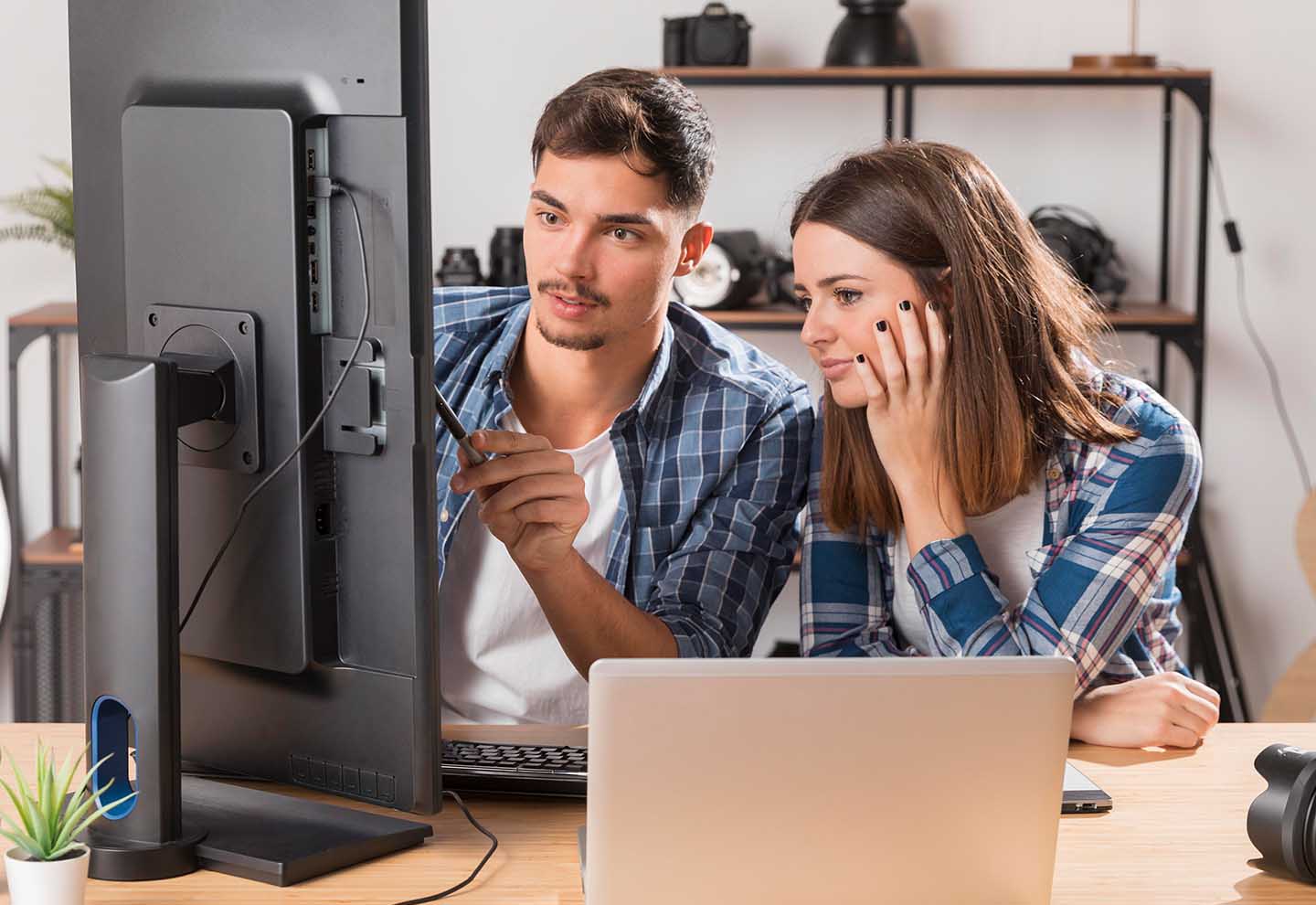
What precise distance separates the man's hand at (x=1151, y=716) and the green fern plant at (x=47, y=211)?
228cm

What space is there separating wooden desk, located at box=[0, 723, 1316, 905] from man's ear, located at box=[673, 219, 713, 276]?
0.86m

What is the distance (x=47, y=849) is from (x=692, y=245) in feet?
3.89

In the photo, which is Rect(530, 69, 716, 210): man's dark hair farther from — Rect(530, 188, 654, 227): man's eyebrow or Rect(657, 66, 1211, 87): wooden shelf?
Rect(657, 66, 1211, 87): wooden shelf

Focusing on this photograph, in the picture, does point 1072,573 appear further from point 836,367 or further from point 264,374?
point 264,374

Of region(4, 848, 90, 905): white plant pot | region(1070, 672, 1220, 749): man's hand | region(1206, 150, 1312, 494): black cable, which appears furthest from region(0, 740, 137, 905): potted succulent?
region(1206, 150, 1312, 494): black cable

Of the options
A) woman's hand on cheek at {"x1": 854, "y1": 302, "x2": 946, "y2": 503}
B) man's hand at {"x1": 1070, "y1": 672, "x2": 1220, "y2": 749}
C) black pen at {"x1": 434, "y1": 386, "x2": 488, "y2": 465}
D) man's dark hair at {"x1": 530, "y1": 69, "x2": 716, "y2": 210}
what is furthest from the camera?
man's dark hair at {"x1": 530, "y1": 69, "x2": 716, "y2": 210}

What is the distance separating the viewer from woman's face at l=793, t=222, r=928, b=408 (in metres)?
1.62

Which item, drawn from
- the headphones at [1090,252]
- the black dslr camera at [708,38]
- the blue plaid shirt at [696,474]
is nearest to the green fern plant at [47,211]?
the black dslr camera at [708,38]

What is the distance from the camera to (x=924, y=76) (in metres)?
2.87

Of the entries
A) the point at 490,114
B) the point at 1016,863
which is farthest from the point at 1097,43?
the point at 1016,863

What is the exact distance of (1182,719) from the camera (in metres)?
1.36

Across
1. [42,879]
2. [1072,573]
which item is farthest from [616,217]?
[42,879]

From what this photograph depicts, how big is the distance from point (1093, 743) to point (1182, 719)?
0.09 meters

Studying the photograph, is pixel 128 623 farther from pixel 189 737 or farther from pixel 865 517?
pixel 865 517
